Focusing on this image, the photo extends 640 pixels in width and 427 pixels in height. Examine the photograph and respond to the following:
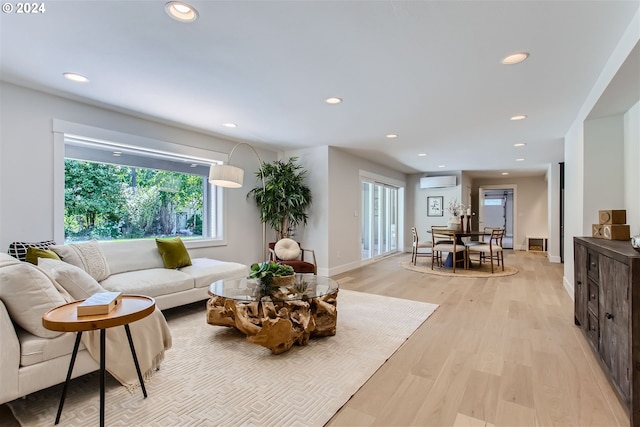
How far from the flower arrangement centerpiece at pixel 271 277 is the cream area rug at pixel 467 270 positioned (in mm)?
3853

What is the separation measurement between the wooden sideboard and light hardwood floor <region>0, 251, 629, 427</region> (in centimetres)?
17

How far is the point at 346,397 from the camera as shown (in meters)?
1.92

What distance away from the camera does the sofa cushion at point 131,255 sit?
343 centimetres

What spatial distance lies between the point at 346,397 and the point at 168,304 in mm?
2183

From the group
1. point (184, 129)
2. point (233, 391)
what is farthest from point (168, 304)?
point (184, 129)

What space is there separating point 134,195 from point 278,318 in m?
3.04

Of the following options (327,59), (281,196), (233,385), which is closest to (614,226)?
(327,59)

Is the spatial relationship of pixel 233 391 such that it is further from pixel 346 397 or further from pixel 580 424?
pixel 580 424

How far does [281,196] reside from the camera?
5281 mm

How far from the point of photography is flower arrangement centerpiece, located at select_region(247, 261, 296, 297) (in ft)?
9.43

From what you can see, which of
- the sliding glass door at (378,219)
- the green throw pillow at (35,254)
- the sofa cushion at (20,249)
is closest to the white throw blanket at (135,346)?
the green throw pillow at (35,254)

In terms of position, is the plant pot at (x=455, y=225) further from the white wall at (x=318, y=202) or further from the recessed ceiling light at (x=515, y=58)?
the recessed ceiling light at (x=515, y=58)

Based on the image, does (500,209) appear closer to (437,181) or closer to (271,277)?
(437,181)

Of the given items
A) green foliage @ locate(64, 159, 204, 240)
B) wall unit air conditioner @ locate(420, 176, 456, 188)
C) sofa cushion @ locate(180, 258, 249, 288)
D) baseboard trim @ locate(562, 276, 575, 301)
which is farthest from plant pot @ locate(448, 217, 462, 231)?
green foliage @ locate(64, 159, 204, 240)
